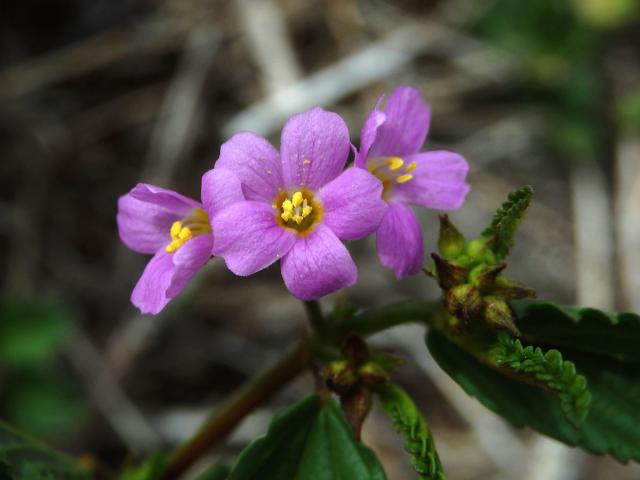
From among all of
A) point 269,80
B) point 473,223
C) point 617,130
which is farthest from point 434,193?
point 617,130

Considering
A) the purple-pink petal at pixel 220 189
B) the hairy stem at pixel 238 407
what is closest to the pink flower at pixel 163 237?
the purple-pink petal at pixel 220 189

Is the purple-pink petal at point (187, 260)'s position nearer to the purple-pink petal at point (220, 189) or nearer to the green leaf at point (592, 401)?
the purple-pink petal at point (220, 189)

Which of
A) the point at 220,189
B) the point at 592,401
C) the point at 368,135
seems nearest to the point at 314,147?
the point at 368,135

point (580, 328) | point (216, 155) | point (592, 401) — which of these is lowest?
point (592, 401)

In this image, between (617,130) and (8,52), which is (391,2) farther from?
(8,52)

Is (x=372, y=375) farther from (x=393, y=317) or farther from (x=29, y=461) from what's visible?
(x=29, y=461)

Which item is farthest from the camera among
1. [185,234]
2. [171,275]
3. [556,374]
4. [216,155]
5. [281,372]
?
[216,155]
